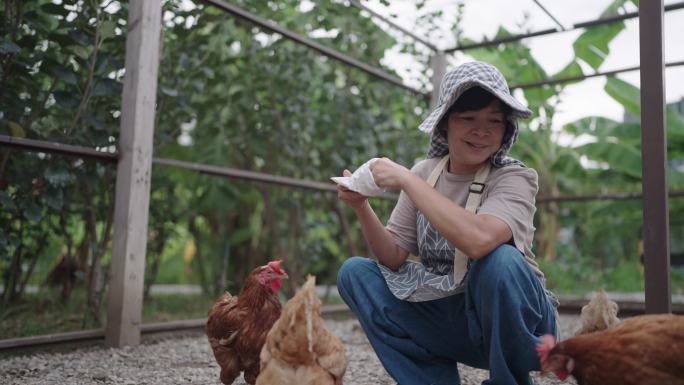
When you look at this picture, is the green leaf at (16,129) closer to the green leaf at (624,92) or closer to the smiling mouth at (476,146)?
the smiling mouth at (476,146)

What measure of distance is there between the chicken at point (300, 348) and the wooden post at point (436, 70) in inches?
132

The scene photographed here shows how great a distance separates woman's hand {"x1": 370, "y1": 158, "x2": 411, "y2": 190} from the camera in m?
1.77

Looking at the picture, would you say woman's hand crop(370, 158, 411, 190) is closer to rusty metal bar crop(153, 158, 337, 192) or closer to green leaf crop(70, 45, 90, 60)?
rusty metal bar crop(153, 158, 337, 192)

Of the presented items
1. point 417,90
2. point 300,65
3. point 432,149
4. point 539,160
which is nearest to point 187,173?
point 300,65

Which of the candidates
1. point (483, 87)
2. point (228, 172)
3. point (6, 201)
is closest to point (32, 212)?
point (6, 201)

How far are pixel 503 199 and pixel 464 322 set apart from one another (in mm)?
433

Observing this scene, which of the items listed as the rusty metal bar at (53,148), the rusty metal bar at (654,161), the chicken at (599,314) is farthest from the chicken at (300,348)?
the rusty metal bar at (53,148)

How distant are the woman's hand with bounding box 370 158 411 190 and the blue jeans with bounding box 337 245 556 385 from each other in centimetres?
33

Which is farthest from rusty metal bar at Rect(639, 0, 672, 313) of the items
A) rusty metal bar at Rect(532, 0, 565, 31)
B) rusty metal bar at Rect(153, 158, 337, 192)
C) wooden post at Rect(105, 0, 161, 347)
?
wooden post at Rect(105, 0, 161, 347)

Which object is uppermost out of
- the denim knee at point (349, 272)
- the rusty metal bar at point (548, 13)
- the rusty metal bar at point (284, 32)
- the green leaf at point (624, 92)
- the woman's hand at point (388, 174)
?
the green leaf at point (624, 92)

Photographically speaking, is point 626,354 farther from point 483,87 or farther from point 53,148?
point 53,148

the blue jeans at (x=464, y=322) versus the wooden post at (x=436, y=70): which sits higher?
the wooden post at (x=436, y=70)

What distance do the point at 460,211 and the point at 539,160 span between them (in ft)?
19.6

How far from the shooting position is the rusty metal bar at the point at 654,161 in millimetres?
2332
